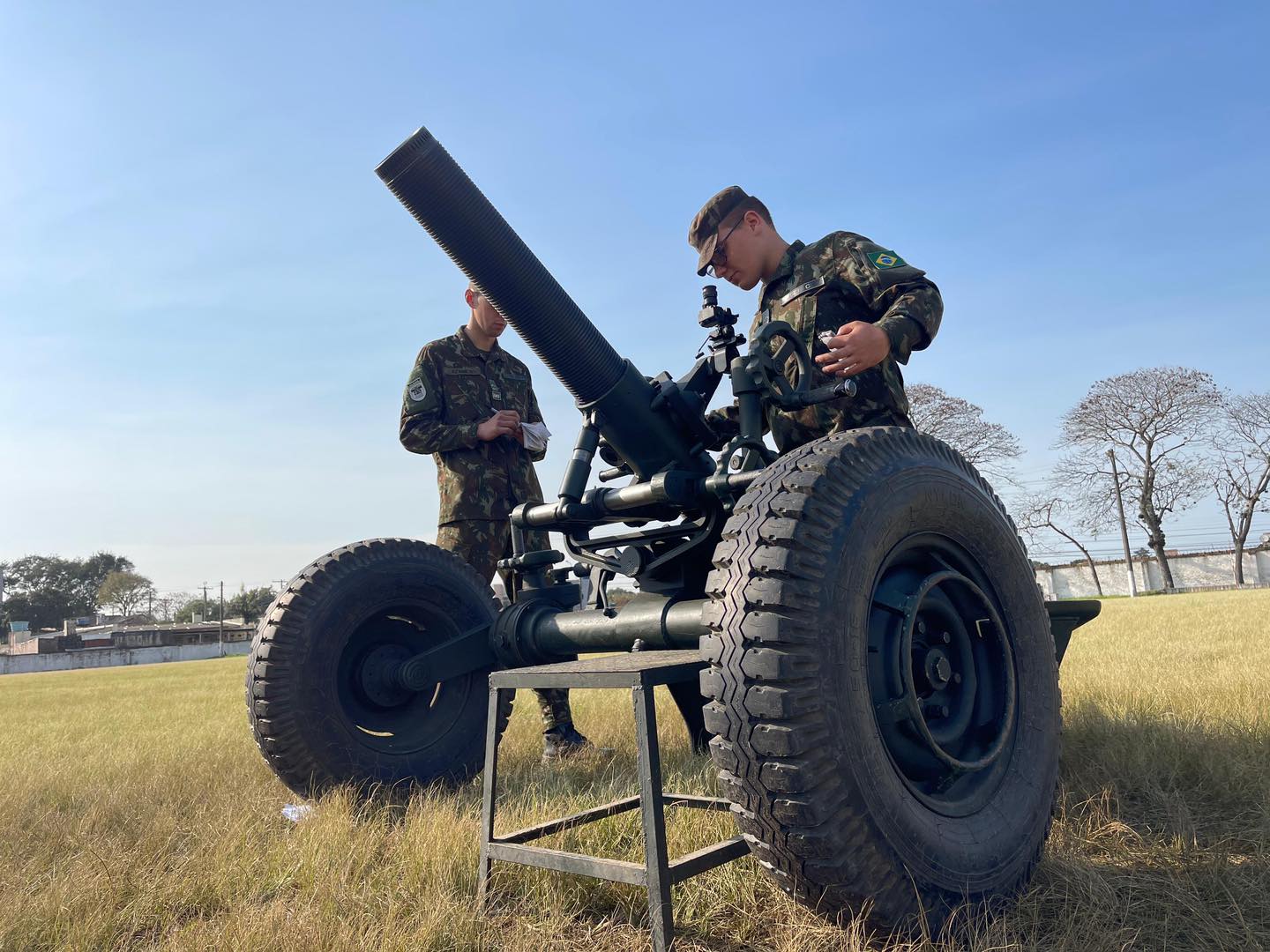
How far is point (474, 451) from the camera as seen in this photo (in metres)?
5.11

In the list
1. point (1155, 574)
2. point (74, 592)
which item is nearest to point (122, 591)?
point (74, 592)

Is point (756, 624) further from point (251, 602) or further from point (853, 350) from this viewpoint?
point (251, 602)

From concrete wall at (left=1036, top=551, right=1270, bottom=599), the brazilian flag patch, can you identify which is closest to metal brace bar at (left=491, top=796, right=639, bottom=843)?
the brazilian flag patch

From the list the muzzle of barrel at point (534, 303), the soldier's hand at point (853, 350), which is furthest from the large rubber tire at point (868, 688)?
the muzzle of barrel at point (534, 303)

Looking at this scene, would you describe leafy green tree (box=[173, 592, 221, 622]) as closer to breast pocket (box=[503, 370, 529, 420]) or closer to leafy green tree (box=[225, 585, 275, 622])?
leafy green tree (box=[225, 585, 275, 622])

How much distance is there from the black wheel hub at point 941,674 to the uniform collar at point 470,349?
3.49 metres

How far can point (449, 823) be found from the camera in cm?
287

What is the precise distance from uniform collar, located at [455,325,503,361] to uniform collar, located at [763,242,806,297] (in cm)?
207

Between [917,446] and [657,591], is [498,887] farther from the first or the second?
[917,446]

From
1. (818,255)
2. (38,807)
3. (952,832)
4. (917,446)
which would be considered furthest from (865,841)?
(38,807)

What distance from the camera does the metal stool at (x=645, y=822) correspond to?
76.7 inches

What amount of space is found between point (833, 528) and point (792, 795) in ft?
1.93

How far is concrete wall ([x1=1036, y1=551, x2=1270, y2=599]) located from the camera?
47.4m

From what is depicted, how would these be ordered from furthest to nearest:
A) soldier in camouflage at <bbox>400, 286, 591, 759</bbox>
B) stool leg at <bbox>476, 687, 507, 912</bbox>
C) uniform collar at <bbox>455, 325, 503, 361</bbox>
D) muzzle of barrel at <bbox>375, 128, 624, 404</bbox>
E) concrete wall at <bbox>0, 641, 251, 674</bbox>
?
concrete wall at <bbox>0, 641, 251, 674</bbox> → uniform collar at <bbox>455, 325, 503, 361</bbox> → soldier in camouflage at <bbox>400, 286, 591, 759</bbox> → muzzle of barrel at <bbox>375, 128, 624, 404</bbox> → stool leg at <bbox>476, 687, 507, 912</bbox>
